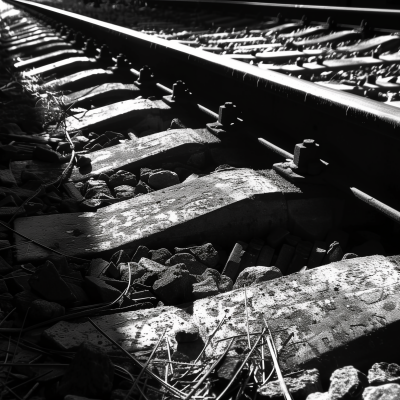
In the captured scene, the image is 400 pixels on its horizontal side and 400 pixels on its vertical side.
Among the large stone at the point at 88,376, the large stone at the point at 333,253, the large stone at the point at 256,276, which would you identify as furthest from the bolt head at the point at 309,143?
the large stone at the point at 88,376

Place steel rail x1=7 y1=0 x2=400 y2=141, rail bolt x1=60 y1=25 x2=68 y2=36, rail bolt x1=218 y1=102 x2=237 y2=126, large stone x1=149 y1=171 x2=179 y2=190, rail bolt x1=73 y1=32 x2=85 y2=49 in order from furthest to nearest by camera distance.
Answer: rail bolt x1=60 y1=25 x2=68 y2=36 → rail bolt x1=73 y1=32 x2=85 y2=49 → rail bolt x1=218 y1=102 x2=237 y2=126 → large stone x1=149 y1=171 x2=179 y2=190 → steel rail x1=7 y1=0 x2=400 y2=141

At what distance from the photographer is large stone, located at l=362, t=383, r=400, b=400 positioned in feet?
4.58

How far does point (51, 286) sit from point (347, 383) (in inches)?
38.0

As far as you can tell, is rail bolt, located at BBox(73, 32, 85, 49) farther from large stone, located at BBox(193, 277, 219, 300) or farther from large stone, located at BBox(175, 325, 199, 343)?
→ large stone, located at BBox(175, 325, 199, 343)

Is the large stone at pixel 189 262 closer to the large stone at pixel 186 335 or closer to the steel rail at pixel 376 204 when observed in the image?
the large stone at pixel 186 335

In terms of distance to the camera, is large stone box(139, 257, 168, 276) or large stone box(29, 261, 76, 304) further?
large stone box(139, 257, 168, 276)

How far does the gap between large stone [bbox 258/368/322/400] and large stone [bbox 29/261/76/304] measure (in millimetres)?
723

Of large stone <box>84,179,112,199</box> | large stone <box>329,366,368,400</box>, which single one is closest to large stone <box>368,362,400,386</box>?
large stone <box>329,366,368,400</box>

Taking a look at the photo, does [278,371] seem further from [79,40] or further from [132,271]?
[79,40]

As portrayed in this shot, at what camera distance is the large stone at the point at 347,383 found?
1404mm

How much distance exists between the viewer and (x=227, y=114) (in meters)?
3.38

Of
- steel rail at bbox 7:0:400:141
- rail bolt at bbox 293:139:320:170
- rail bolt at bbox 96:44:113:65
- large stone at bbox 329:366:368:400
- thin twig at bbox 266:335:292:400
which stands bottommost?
thin twig at bbox 266:335:292:400

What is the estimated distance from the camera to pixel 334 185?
8.28 feet

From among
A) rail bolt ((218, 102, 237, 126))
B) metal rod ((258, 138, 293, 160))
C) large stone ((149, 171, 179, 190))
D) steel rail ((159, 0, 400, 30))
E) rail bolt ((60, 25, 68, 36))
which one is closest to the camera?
metal rod ((258, 138, 293, 160))
